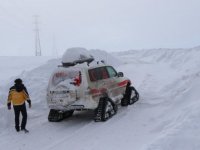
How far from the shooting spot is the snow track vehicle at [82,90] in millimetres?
12734

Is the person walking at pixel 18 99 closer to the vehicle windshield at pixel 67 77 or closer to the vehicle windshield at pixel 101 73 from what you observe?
the vehicle windshield at pixel 67 77

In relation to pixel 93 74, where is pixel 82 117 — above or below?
below

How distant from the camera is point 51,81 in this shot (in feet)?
43.7

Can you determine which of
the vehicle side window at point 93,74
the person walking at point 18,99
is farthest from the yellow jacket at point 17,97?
the vehicle side window at point 93,74

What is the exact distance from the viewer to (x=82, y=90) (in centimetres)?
1273

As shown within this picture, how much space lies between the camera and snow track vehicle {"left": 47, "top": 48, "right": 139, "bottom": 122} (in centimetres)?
1273

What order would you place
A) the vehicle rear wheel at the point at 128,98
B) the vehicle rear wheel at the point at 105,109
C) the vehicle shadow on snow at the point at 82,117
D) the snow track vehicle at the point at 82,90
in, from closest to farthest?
the snow track vehicle at the point at 82,90, the vehicle rear wheel at the point at 105,109, the vehicle shadow on snow at the point at 82,117, the vehicle rear wheel at the point at 128,98

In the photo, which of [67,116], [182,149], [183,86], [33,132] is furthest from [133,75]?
[182,149]

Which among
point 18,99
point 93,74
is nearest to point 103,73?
point 93,74

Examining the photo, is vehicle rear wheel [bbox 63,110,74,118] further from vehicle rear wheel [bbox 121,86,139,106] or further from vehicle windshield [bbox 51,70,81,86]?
vehicle rear wheel [bbox 121,86,139,106]

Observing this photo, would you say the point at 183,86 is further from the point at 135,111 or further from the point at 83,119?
the point at 83,119

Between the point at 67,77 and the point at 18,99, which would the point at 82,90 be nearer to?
the point at 67,77

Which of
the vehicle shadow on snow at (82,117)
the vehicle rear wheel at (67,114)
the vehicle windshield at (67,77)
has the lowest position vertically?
the vehicle shadow on snow at (82,117)

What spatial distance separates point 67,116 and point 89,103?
1.97m
